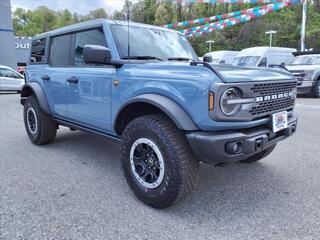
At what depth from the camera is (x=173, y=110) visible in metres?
2.43

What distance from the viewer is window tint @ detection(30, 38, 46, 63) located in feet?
15.6

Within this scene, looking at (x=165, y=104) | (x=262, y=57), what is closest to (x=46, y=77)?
(x=165, y=104)

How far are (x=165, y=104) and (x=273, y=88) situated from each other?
1.03 meters

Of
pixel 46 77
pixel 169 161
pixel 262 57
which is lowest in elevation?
pixel 169 161

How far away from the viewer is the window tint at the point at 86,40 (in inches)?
134

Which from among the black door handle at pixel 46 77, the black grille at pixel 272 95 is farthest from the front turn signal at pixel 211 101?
the black door handle at pixel 46 77

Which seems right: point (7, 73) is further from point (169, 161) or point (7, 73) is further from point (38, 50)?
point (169, 161)

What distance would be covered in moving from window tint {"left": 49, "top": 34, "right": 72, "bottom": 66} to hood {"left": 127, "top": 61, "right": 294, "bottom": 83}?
65.1 inches

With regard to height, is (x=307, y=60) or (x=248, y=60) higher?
(x=248, y=60)

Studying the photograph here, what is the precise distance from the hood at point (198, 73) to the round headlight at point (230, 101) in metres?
0.09

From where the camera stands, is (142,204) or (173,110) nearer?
(173,110)

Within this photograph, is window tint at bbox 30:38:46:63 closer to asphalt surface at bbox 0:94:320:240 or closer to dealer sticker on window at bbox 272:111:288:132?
asphalt surface at bbox 0:94:320:240

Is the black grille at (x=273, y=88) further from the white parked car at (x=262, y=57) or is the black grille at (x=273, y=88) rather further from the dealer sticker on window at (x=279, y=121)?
the white parked car at (x=262, y=57)

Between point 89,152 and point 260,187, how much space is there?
2.57 m
